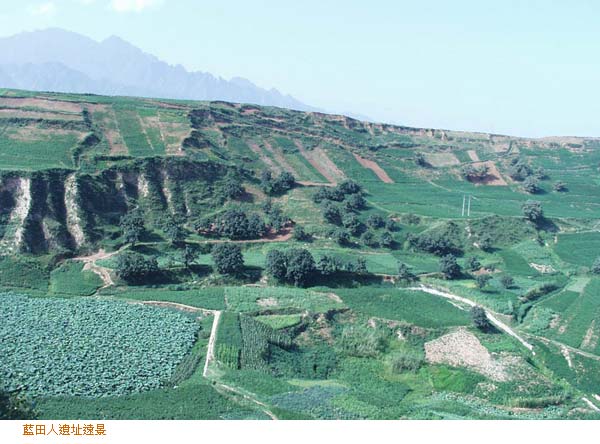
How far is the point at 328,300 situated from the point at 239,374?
44.2 ft

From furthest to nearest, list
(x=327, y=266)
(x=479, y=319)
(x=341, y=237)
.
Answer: (x=341, y=237) < (x=327, y=266) < (x=479, y=319)

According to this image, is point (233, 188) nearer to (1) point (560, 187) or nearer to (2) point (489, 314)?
(2) point (489, 314)

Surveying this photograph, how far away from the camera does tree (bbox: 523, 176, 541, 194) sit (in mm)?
76875

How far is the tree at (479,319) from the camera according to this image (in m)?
41.2

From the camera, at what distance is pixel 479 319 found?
41188 mm

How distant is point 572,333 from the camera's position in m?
42.1

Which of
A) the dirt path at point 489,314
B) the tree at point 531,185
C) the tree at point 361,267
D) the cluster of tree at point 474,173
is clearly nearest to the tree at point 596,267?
the dirt path at point 489,314

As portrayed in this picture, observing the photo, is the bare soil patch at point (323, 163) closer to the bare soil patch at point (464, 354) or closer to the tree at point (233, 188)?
the tree at point (233, 188)

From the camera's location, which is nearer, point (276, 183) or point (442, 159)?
point (276, 183)

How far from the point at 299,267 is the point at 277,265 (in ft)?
6.73

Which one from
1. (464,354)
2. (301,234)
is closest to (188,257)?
(301,234)

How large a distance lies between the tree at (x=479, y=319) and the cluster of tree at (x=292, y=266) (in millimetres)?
14576

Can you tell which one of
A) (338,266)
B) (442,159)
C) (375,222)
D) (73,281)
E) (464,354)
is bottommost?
(464,354)

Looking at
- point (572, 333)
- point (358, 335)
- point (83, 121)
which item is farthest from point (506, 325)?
point (83, 121)
